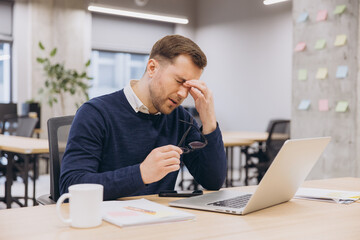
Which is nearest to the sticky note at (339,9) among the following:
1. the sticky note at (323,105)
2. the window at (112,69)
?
the sticky note at (323,105)

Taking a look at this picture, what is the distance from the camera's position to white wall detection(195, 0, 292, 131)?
20.9 feet

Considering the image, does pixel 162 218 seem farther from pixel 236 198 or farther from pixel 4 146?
pixel 4 146

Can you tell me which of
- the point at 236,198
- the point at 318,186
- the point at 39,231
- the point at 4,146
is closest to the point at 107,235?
the point at 39,231

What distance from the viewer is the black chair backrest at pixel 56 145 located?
158 centimetres

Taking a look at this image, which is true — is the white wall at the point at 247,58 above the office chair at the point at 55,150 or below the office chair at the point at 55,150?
above

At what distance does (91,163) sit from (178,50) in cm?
50

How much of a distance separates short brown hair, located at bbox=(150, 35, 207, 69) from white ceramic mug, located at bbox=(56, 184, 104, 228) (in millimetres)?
714

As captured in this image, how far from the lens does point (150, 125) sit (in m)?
1.62

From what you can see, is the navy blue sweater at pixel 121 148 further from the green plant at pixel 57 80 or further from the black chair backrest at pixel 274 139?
the green plant at pixel 57 80

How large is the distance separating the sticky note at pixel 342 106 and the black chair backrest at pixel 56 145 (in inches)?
90.6

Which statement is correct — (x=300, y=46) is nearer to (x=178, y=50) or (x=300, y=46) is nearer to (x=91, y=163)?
(x=178, y=50)

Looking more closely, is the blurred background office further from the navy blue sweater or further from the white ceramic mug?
the white ceramic mug

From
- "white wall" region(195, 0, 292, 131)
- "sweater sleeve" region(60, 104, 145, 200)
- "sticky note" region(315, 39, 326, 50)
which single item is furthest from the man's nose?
"white wall" region(195, 0, 292, 131)

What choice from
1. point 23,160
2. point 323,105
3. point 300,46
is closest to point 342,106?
point 323,105
